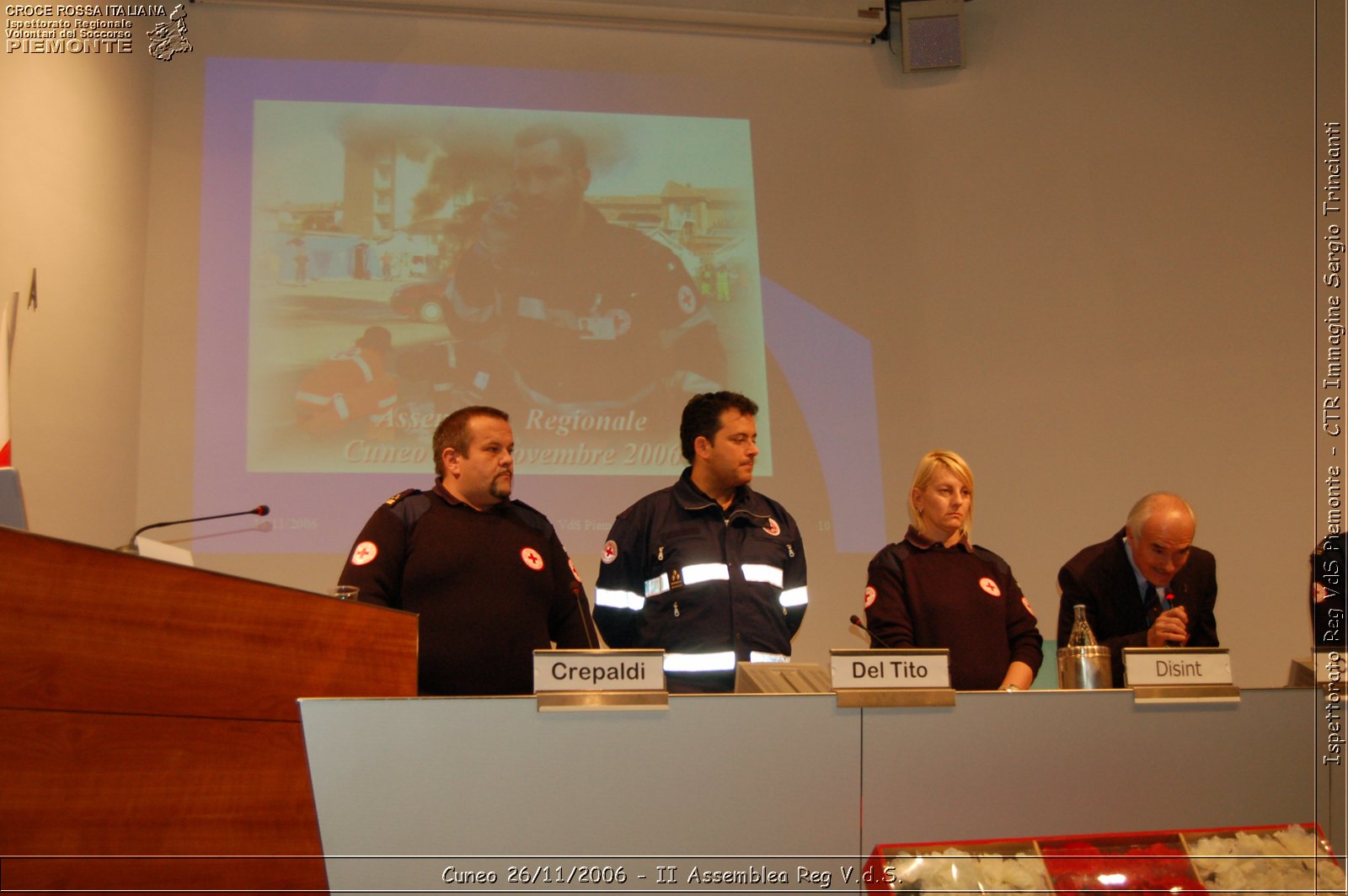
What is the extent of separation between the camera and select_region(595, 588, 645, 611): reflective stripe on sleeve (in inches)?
115

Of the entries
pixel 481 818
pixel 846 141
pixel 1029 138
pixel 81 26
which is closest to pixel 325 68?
pixel 81 26

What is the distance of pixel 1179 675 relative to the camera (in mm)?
1896

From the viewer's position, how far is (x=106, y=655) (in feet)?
5.54

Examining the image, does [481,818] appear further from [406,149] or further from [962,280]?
[962,280]

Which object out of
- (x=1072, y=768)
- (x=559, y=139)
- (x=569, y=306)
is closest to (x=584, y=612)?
(x=1072, y=768)

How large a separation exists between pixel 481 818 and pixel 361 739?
21 cm

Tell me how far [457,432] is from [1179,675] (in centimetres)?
192

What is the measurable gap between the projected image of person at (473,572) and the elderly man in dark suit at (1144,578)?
55.7 inches

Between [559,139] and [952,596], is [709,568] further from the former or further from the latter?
[559,139]

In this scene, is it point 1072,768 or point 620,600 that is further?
point 620,600

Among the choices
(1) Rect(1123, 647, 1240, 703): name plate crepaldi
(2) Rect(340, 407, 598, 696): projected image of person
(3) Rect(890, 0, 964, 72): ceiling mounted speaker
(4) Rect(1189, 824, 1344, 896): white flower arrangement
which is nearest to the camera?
(4) Rect(1189, 824, 1344, 896): white flower arrangement

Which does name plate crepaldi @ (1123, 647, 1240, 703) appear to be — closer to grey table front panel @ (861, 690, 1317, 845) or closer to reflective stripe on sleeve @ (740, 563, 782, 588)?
grey table front panel @ (861, 690, 1317, 845)

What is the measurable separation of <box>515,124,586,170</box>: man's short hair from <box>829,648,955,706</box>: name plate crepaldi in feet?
11.8

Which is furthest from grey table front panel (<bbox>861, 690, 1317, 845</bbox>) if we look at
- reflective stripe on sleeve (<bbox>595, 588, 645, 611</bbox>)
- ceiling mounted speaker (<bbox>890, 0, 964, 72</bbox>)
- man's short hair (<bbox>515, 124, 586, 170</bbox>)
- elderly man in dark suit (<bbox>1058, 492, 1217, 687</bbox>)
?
ceiling mounted speaker (<bbox>890, 0, 964, 72</bbox>)
